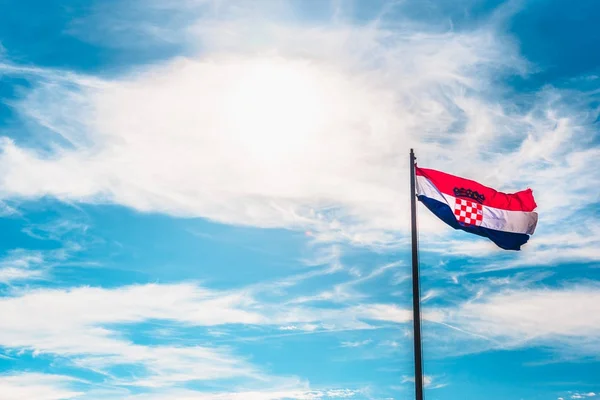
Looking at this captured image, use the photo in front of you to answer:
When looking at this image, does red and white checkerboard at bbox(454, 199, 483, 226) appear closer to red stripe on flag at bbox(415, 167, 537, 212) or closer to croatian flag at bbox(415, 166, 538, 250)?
croatian flag at bbox(415, 166, 538, 250)

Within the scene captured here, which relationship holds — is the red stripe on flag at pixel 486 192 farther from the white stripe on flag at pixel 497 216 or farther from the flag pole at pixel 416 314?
the flag pole at pixel 416 314

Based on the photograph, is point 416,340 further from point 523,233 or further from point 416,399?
point 523,233

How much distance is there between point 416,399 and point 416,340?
2.02m

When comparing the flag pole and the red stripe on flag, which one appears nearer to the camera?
the flag pole

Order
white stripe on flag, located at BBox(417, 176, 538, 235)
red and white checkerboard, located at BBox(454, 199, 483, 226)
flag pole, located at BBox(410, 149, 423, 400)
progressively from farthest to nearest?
1. red and white checkerboard, located at BBox(454, 199, 483, 226)
2. white stripe on flag, located at BBox(417, 176, 538, 235)
3. flag pole, located at BBox(410, 149, 423, 400)

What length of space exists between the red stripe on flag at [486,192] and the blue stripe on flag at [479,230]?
2.43 feet

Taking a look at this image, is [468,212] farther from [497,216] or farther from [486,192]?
[497,216]

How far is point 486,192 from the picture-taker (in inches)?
1213

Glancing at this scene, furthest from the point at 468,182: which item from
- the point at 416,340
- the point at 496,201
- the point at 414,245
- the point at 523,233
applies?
the point at 416,340

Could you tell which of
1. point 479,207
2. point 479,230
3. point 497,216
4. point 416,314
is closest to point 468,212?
point 479,207

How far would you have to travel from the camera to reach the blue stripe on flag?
97.7ft

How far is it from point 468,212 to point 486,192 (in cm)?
139

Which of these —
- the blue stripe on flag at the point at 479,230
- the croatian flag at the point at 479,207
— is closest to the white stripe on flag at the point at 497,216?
the croatian flag at the point at 479,207

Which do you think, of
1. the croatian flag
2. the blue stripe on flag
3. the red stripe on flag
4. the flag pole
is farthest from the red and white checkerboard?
the flag pole
